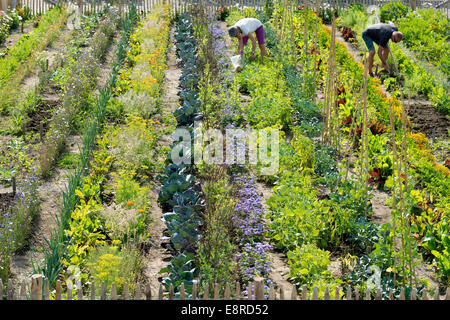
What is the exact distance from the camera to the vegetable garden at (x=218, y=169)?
6.38m

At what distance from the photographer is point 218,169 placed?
825 centimetres

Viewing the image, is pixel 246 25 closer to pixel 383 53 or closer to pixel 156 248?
pixel 383 53

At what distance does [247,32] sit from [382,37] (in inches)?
88.9

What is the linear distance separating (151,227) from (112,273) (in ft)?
4.91

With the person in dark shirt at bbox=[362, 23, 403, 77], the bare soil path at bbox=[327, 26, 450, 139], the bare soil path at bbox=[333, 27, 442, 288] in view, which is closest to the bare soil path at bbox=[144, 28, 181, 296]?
the bare soil path at bbox=[333, 27, 442, 288]

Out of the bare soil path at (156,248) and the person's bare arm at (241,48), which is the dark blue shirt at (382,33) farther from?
the bare soil path at (156,248)

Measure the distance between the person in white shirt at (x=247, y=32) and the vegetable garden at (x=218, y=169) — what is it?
0.24 m

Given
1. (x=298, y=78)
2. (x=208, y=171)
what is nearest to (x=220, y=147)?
(x=208, y=171)

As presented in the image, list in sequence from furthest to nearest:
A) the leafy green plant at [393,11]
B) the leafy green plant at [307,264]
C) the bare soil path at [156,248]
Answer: the leafy green plant at [393,11]
the bare soil path at [156,248]
the leafy green plant at [307,264]

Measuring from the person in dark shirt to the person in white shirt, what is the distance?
1784 mm

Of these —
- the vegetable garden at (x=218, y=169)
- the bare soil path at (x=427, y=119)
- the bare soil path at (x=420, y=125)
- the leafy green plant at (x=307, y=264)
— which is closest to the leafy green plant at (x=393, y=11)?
the vegetable garden at (x=218, y=169)
